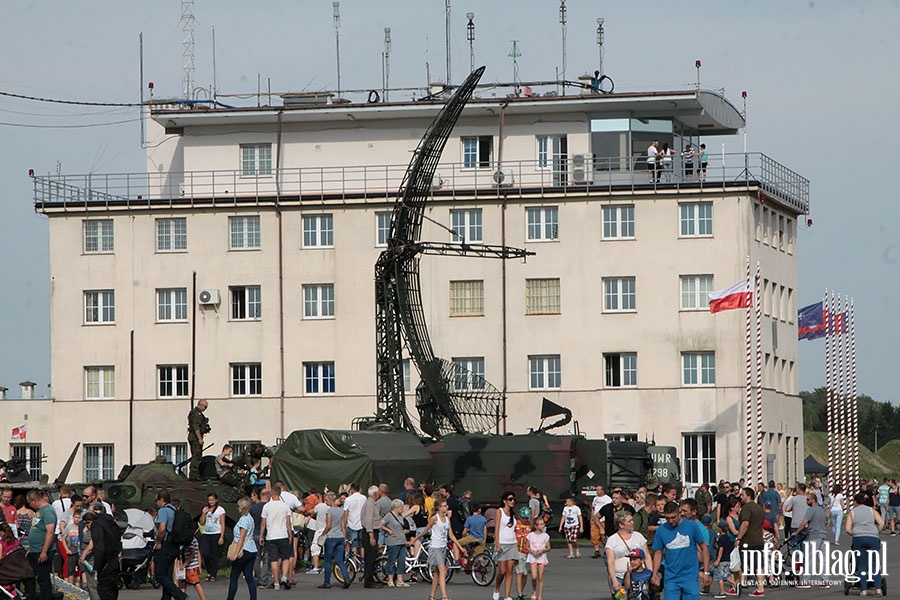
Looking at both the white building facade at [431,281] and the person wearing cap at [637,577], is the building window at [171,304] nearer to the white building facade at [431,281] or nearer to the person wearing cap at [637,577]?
the white building facade at [431,281]

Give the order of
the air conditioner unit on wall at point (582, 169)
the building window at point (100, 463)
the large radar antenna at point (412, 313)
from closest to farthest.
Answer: the large radar antenna at point (412, 313), the air conditioner unit on wall at point (582, 169), the building window at point (100, 463)

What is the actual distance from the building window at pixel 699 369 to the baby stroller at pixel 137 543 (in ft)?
115

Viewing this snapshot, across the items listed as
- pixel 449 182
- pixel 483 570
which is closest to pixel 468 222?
pixel 449 182

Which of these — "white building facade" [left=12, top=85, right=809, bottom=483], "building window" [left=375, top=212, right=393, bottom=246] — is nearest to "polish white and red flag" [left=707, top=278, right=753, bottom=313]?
"white building facade" [left=12, top=85, right=809, bottom=483]

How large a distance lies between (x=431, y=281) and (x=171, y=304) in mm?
10327

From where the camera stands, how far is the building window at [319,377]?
6450cm

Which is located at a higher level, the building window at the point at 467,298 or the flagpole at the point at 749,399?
the building window at the point at 467,298

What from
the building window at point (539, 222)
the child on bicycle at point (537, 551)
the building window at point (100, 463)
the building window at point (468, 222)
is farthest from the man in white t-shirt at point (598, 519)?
the building window at point (100, 463)

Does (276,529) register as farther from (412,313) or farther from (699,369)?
(699,369)

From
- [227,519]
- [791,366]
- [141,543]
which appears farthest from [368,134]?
[141,543]

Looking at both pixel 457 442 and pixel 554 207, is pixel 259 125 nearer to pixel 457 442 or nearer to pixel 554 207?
pixel 554 207

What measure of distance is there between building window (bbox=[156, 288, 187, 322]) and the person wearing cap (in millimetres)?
44610

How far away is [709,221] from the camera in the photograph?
6219cm

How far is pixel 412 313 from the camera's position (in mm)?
51188
